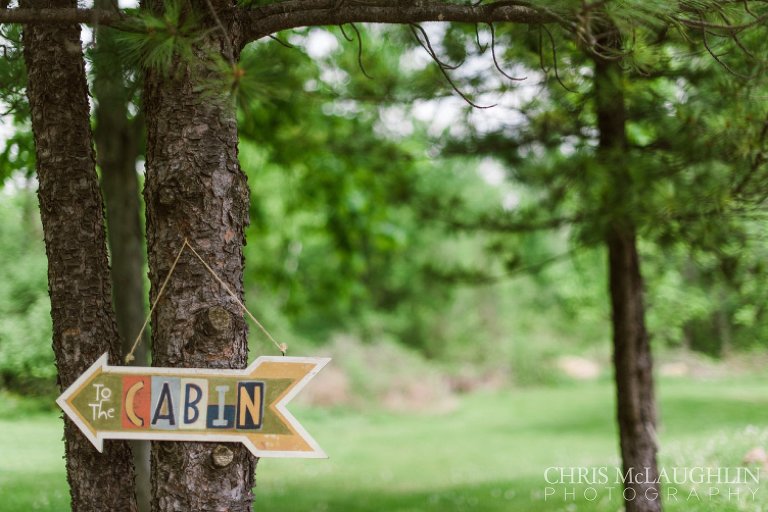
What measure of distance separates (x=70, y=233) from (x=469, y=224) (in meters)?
3.42

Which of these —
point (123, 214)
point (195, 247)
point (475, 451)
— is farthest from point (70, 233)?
point (475, 451)

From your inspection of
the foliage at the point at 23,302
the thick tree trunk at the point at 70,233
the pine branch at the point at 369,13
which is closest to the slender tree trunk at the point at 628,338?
the pine branch at the point at 369,13

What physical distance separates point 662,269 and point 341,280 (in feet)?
11.4

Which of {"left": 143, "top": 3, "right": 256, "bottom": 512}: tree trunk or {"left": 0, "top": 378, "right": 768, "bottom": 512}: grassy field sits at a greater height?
{"left": 143, "top": 3, "right": 256, "bottom": 512}: tree trunk

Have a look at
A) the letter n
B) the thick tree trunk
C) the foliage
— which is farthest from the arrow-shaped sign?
the foliage

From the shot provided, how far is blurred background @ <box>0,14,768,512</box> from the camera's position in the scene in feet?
11.2

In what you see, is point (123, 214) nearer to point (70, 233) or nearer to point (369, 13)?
point (70, 233)

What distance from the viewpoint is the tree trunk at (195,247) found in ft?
6.53

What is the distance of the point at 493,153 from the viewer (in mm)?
5043

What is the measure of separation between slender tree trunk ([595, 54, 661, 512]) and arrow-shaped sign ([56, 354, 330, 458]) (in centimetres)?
233

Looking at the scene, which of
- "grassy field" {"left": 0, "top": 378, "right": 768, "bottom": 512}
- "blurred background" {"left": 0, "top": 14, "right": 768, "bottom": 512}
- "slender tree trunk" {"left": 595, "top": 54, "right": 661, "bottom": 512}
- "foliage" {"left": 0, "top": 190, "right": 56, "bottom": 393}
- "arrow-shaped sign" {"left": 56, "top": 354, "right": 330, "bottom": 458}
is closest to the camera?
"arrow-shaped sign" {"left": 56, "top": 354, "right": 330, "bottom": 458}

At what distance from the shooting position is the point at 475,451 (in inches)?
362

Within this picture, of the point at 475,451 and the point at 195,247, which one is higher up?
the point at 195,247

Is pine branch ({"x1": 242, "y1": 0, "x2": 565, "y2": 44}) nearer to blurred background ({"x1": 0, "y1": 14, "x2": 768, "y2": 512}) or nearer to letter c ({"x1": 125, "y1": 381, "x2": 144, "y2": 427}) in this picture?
blurred background ({"x1": 0, "y1": 14, "x2": 768, "y2": 512})
